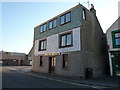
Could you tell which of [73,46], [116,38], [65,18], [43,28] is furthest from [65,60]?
[43,28]

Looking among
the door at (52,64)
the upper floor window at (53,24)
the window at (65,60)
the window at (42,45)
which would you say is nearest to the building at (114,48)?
the window at (65,60)

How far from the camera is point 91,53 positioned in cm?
1488

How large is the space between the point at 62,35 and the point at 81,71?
6298mm

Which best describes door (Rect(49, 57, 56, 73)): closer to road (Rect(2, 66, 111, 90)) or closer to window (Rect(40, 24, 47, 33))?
road (Rect(2, 66, 111, 90))

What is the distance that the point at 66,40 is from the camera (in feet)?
51.0

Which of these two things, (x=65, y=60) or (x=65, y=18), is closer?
(x=65, y=60)

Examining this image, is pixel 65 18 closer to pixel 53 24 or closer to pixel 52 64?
pixel 53 24

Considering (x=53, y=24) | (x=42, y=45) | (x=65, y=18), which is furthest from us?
(x=42, y=45)

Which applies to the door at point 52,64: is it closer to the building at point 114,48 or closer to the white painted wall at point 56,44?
the white painted wall at point 56,44

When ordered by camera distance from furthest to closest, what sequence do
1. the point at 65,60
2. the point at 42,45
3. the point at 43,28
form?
the point at 43,28
the point at 42,45
the point at 65,60

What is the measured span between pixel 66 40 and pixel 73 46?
73.4 inches

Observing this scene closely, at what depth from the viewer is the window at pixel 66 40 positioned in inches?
594

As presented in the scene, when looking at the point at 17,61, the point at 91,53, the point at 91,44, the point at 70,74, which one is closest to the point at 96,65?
the point at 91,53

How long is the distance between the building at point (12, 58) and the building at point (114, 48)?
46346 mm
